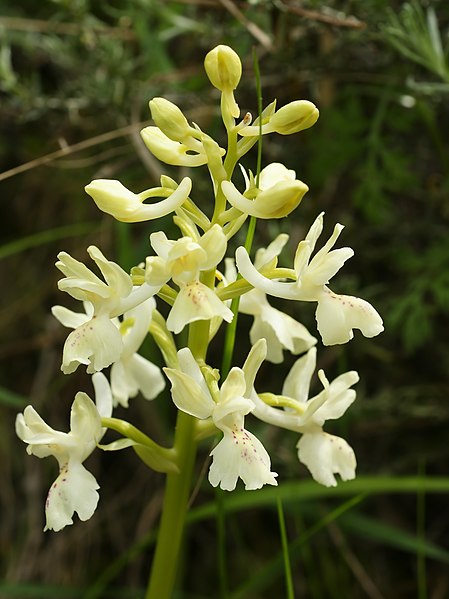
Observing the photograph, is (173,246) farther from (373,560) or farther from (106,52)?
(373,560)

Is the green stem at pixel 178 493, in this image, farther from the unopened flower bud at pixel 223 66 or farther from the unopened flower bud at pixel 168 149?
the unopened flower bud at pixel 223 66

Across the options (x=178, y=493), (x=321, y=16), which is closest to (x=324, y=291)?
(x=178, y=493)

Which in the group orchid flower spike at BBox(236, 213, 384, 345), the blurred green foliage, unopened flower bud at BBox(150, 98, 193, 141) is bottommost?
the blurred green foliage

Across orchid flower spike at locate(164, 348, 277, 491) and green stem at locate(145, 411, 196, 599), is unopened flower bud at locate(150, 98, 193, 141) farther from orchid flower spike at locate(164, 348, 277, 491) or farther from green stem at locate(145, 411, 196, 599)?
green stem at locate(145, 411, 196, 599)

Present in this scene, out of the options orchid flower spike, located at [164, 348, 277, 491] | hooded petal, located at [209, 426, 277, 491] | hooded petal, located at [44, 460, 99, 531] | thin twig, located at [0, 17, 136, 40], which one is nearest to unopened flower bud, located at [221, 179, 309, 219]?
orchid flower spike, located at [164, 348, 277, 491]

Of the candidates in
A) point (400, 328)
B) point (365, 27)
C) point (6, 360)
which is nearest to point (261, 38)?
point (365, 27)

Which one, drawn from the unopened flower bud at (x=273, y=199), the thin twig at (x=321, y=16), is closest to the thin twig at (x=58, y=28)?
the thin twig at (x=321, y=16)
